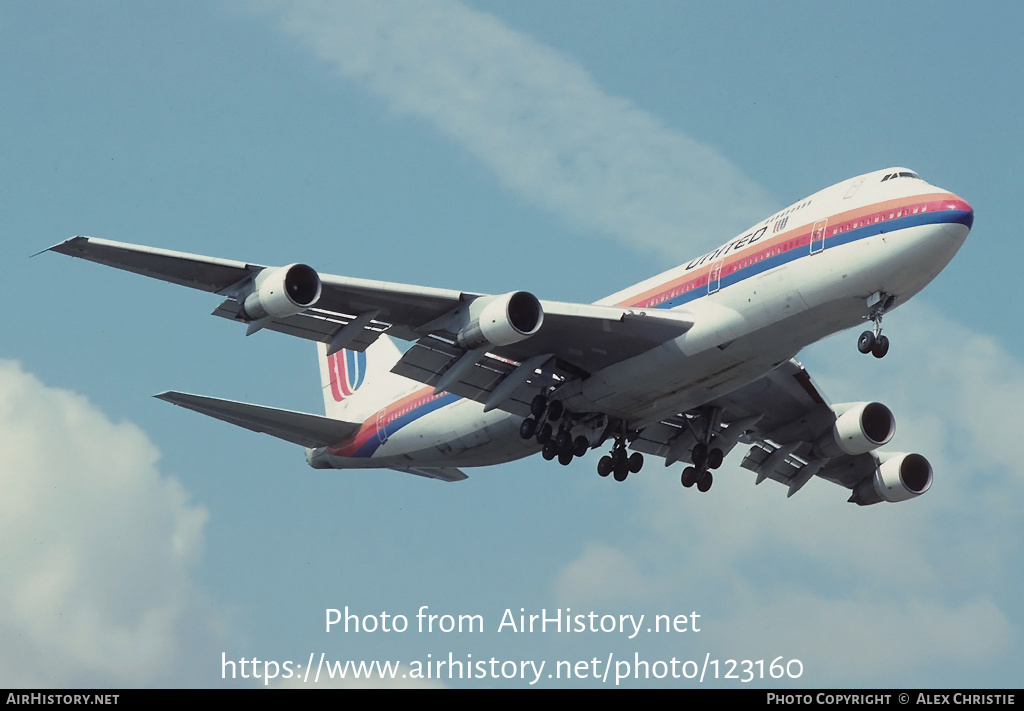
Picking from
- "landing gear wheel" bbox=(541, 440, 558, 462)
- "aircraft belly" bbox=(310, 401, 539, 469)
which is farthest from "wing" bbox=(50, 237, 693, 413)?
"aircraft belly" bbox=(310, 401, 539, 469)

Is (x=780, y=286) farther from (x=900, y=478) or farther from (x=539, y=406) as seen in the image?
(x=900, y=478)

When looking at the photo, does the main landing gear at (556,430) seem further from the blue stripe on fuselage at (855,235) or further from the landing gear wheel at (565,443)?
the blue stripe on fuselage at (855,235)

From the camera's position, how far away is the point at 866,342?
31.2 metres

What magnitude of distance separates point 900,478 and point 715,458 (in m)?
6.65

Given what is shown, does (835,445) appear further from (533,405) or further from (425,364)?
(425,364)

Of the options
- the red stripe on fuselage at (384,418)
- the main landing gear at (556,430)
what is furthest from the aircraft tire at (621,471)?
the red stripe on fuselage at (384,418)

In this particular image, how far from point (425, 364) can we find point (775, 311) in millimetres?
9142

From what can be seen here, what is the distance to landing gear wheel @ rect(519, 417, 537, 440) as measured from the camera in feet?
117

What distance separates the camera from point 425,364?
116ft

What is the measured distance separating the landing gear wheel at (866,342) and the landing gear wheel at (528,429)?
28.6 feet

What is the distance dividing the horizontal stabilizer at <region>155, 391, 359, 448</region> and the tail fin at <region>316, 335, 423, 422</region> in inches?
27.2
